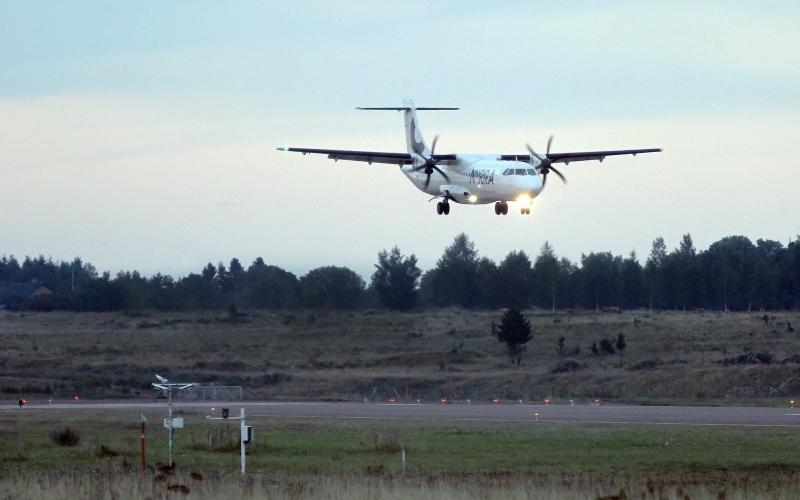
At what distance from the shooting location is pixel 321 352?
77.7m

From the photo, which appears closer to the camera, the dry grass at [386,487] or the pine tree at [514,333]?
the dry grass at [386,487]

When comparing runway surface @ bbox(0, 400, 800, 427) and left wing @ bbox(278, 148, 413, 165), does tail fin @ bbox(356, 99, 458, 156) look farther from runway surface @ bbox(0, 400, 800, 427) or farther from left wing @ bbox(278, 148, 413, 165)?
runway surface @ bbox(0, 400, 800, 427)

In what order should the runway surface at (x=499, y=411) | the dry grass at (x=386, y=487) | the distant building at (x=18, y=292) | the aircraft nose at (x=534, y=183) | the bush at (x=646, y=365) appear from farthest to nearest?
the distant building at (x=18, y=292), the bush at (x=646, y=365), the aircraft nose at (x=534, y=183), the runway surface at (x=499, y=411), the dry grass at (x=386, y=487)

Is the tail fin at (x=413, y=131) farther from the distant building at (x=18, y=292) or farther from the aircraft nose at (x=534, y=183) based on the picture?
the distant building at (x=18, y=292)

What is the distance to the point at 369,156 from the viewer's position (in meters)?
64.3

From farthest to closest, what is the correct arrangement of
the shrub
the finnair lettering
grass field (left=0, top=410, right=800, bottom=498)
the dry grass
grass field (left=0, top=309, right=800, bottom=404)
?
the shrub, grass field (left=0, top=309, right=800, bottom=404), the finnair lettering, grass field (left=0, top=410, right=800, bottom=498), the dry grass

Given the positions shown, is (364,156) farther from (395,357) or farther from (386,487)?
(386,487)

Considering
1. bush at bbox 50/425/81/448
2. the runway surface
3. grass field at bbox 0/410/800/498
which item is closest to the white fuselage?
the runway surface

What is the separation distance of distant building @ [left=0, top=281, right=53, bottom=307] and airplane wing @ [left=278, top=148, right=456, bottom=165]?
2344 inches

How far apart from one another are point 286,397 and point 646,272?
6632 centimetres

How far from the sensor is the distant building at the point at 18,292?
119188mm

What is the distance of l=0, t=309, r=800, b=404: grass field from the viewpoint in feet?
208

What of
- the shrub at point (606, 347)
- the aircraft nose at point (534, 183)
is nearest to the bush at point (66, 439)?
the aircraft nose at point (534, 183)

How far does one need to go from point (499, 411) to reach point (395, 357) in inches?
1155
